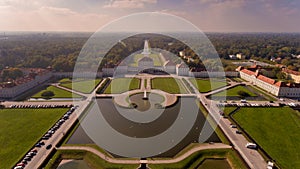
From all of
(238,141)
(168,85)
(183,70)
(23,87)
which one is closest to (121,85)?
(168,85)

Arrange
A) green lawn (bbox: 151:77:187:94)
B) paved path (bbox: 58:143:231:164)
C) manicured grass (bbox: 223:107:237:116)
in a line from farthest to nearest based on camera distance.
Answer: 1. green lawn (bbox: 151:77:187:94)
2. manicured grass (bbox: 223:107:237:116)
3. paved path (bbox: 58:143:231:164)

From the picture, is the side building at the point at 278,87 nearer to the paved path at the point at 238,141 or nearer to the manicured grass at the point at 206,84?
the manicured grass at the point at 206,84

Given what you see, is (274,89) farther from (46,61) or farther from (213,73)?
(46,61)

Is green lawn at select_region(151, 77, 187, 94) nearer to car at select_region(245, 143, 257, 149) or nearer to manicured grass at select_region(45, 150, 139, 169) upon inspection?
car at select_region(245, 143, 257, 149)

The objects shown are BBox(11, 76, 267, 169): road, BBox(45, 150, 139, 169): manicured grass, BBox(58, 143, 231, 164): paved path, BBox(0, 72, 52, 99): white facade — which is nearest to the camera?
BBox(45, 150, 139, 169): manicured grass

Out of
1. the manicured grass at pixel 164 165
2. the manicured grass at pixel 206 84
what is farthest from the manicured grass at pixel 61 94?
the manicured grass at pixel 206 84

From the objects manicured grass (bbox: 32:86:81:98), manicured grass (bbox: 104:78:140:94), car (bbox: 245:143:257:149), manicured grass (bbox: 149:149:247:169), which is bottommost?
manicured grass (bbox: 149:149:247:169)

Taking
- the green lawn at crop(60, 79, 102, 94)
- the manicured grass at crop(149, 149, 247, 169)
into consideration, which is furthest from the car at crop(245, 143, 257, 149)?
the green lawn at crop(60, 79, 102, 94)
